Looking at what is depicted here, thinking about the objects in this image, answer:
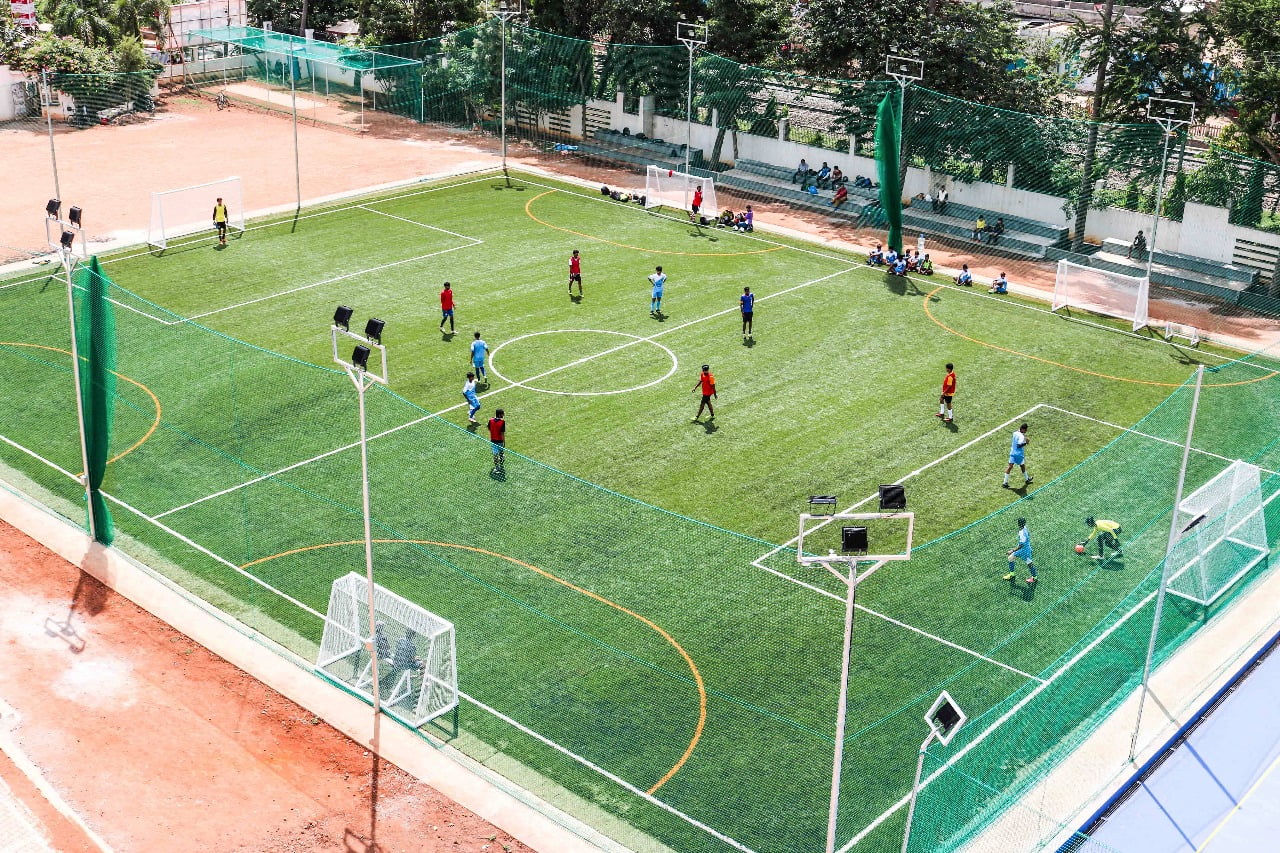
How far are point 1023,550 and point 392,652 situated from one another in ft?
39.6

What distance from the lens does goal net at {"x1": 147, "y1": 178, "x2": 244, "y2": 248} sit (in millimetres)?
46125

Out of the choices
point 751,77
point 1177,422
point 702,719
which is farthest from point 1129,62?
point 702,719

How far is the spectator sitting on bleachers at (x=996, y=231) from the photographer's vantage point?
49.0 metres

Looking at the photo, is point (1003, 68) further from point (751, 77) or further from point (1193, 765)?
point (1193, 765)

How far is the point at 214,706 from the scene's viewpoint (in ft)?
76.5

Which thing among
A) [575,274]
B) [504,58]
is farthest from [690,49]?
[575,274]

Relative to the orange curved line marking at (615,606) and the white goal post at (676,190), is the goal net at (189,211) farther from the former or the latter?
the orange curved line marking at (615,606)

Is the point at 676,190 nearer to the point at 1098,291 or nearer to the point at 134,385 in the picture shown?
the point at 1098,291

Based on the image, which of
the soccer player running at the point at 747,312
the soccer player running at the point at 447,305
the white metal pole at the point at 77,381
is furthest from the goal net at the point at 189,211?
the soccer player running at the point at 747,312

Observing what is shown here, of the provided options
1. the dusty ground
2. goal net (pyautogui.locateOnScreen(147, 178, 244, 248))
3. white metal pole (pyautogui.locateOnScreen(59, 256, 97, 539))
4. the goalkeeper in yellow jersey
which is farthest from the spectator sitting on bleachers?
the dusty ground

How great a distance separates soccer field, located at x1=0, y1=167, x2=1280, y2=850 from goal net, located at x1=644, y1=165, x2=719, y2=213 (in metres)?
3.60

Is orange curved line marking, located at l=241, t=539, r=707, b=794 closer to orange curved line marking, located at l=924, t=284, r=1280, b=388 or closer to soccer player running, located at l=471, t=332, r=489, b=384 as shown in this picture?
soccer player running, located at l=471, t=332, r=489, b=384

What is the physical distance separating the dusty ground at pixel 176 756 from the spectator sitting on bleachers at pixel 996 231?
1353 inches

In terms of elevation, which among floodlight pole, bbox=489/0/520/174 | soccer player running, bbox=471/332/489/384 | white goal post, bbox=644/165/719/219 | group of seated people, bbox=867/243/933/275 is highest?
floodlight pole, bbox=489/0/520/174
